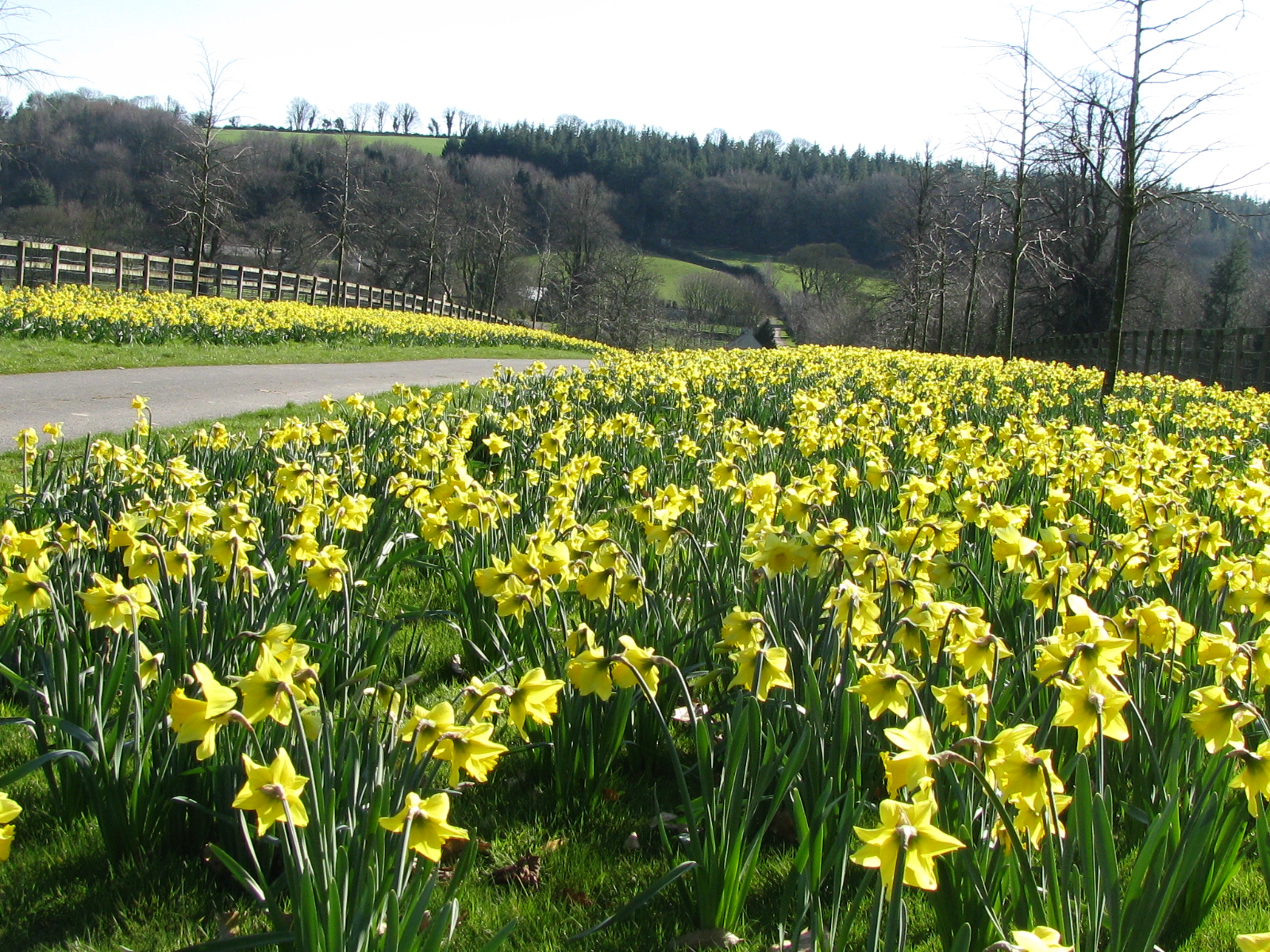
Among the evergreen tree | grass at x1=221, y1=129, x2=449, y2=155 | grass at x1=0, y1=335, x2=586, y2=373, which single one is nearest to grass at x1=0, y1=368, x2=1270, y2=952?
grass at x1=0, y1=335, x2=586, y2=373

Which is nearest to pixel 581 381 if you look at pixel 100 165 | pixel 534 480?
pixel 534 480

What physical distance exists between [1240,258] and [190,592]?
58.9m

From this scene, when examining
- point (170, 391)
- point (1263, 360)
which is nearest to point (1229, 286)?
point (1263, 360)

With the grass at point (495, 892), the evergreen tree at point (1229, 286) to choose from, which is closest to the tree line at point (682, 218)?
the evergreen tree at point (1229, 286)

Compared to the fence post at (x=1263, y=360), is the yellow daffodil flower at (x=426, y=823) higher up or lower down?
lower down

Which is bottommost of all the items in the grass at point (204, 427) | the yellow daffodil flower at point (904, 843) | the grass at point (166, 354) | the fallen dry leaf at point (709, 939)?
the fallen dry leaf at point (709, 939)

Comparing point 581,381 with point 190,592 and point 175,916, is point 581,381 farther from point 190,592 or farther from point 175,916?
point 175,916

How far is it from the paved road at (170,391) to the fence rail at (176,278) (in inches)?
432

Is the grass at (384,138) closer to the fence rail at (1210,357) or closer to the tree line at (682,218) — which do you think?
the tree line at (682,218)

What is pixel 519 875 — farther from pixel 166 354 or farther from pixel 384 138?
pixel 384 138

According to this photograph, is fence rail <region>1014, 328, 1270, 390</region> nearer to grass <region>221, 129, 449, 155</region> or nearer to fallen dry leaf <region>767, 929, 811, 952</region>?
fallen dry leaf <region>767, 929, 811, 952</region>

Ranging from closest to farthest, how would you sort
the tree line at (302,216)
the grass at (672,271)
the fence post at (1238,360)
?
the fence post at (1238,360), the tree line at (302,216), the grass at (672,271)

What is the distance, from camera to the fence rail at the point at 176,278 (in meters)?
22.6

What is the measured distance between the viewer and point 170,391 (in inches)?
423
